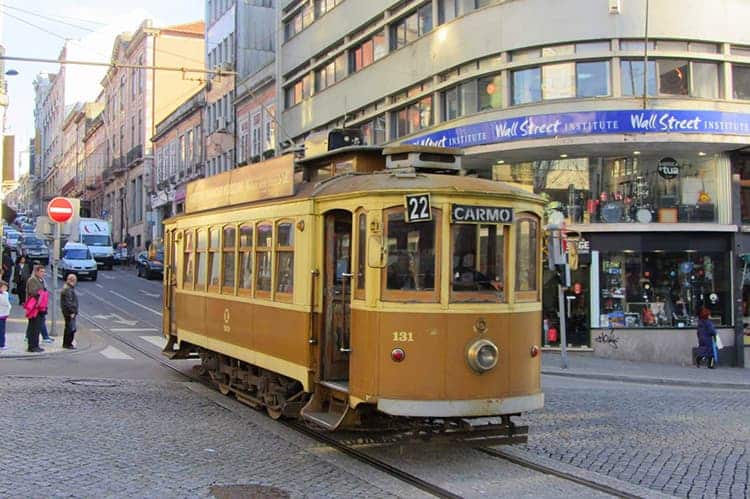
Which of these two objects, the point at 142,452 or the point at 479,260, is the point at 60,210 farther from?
the point at 479,260

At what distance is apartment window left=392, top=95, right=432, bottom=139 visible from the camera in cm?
2630

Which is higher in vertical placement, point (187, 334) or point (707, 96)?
point (707, 96)

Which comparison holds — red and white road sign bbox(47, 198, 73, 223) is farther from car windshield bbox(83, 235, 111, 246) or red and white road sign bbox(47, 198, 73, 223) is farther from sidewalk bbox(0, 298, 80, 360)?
car windshield bbox(83, 235, 111, 246)

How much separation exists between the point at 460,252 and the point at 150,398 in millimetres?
5864

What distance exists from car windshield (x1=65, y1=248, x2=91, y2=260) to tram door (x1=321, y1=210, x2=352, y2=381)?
35134 millimetres

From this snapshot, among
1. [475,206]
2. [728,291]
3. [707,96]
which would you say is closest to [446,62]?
[707,96]

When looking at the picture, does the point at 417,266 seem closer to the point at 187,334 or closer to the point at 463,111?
the point at 187,334

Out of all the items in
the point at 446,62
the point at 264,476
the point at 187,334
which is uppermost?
the point at 446,62

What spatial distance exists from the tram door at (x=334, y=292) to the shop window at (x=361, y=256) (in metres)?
0.54

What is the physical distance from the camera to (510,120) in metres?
22.2

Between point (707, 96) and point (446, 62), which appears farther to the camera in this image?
point (446, 62)

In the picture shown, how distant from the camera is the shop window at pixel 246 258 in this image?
10359 mm

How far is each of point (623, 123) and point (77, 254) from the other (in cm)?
2993

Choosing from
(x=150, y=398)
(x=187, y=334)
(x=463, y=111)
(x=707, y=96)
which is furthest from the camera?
(x=463, y=111)
